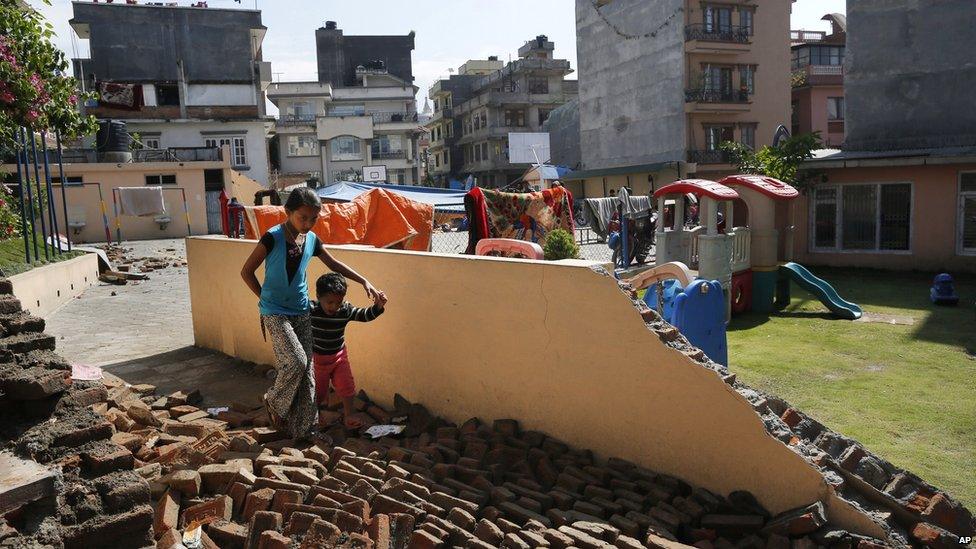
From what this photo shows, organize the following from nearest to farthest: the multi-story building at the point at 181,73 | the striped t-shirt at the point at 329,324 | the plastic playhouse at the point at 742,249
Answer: the striped t-shirt at the point at 329,324, the plastic playhouse at the point at 742,249, the multi-story building at the point at 181,73

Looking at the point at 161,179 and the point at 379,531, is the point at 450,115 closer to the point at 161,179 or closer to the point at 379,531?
the point at 161,179

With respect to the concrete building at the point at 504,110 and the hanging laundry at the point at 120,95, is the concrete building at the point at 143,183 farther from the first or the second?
the concrete building at the point at 504,110

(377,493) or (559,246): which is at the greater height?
(559,246)

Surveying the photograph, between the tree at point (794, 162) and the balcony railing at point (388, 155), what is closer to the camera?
the tree at point (794, 162)

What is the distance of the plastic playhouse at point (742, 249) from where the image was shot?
1087 centimetres

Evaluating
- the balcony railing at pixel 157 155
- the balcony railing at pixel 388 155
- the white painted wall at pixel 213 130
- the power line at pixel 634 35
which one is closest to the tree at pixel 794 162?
the power line at pixel 634 35

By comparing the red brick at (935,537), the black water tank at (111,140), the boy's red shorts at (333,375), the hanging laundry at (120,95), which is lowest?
the red brick at (935,537)

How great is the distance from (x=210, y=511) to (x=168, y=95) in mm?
45806

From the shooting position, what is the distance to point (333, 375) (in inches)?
219

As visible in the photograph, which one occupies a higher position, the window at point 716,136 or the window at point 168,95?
the window at point 168,95

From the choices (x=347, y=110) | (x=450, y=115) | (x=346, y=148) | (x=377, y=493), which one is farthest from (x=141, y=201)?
(x=450, y=115)

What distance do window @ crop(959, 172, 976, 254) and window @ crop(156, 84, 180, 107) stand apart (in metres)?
41.5

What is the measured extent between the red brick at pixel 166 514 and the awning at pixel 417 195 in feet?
36.3

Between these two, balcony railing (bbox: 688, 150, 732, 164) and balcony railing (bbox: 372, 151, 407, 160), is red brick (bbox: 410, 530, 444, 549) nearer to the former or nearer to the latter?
balcony railing (bbox: 688, 150, 732, 164)
